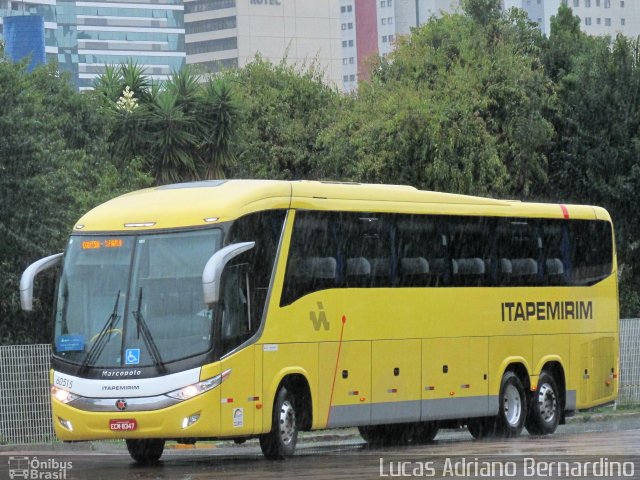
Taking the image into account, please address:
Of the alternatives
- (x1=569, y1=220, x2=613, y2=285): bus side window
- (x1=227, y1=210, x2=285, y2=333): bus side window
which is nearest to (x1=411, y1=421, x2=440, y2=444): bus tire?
(x1=569, y1=220, x2=613, y2=285): bus side window

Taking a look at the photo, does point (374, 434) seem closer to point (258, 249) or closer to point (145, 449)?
point (145, 449)

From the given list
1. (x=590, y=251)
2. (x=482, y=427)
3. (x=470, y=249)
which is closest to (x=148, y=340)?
(x=470, y=249)

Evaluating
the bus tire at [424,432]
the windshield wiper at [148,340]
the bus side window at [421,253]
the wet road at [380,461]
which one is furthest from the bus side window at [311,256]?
the bus tire at [424,432]

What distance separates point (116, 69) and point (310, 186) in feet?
91.3

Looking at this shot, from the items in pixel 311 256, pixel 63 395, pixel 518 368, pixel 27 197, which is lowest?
pixel 518 368

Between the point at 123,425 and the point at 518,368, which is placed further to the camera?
the point at 518,368

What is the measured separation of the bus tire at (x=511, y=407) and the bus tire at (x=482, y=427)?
0.17m

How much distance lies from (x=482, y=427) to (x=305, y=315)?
5.78 meters

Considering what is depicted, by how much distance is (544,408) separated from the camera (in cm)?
2345

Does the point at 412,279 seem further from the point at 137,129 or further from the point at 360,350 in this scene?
the point at 137,129

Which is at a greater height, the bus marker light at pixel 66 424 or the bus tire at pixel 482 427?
the bus marker light at pixel 66 424

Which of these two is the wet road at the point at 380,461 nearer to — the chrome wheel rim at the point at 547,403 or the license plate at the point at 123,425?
the license plate at the point at 123,425

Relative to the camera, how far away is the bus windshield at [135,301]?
16984mm

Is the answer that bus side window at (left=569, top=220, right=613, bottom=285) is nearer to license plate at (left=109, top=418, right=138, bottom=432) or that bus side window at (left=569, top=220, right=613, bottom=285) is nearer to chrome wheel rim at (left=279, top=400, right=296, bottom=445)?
chrome wheel rim at (left=279, top=400, right=296, bottom=445)
